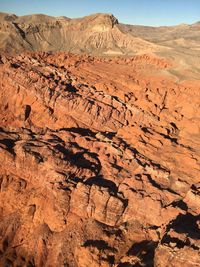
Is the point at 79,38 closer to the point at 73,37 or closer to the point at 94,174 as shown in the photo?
the point at 73,37

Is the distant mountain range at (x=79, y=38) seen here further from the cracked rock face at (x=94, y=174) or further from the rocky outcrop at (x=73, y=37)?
the cracked rock face at (x=94, y=174)

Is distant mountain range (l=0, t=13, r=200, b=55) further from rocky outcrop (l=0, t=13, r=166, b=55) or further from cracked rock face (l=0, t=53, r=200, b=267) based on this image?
cracked rock face (l=0, t=53, r=200, b=267)

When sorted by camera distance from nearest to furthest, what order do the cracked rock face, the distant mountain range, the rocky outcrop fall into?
1. the cracked rock face
2. the distant mountain range
3. the rocky outcrop

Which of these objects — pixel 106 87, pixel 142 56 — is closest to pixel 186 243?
pixel 106 87

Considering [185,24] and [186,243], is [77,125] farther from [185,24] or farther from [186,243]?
[185,24]

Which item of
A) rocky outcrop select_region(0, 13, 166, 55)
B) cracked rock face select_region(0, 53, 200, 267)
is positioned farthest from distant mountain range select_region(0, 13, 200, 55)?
cracked rock face select_region(0, 53, 200, 267)

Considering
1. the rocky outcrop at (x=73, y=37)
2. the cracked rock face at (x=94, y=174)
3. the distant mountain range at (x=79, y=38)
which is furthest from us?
the rocky outcrop at (x=73, y=37)

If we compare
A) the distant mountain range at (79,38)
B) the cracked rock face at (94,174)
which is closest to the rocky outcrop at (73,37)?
the distant mountain range at (79,38)

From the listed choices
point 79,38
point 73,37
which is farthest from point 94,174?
point 73,37
